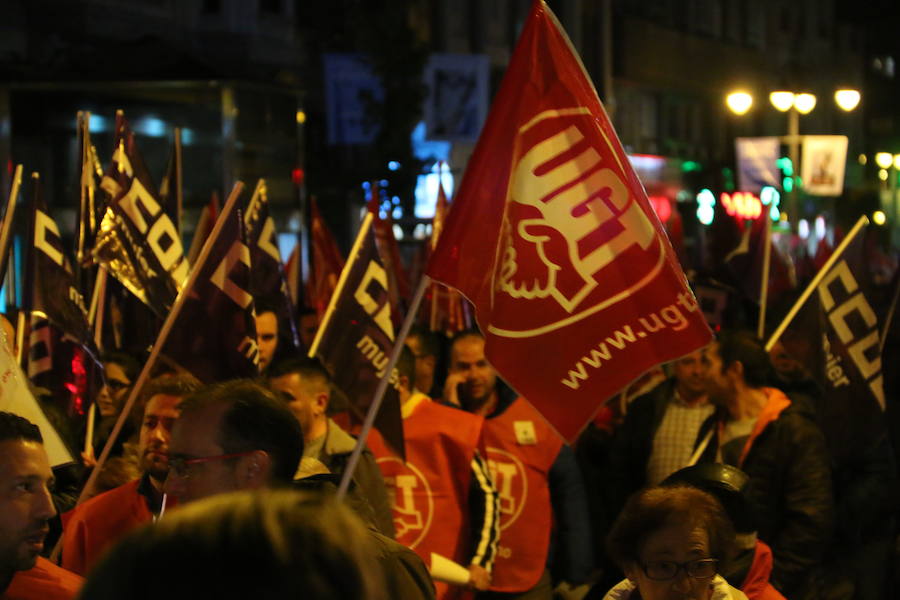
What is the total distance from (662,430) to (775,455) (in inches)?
29.6

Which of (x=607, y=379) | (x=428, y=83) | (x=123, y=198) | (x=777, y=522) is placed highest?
(x=428, y=83)

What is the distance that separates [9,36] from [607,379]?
20042mm

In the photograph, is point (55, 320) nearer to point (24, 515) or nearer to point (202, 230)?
point (202, 230)

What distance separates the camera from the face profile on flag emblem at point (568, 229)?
4.43 meters

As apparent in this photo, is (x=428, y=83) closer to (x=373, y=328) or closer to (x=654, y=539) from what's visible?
(x=373, y=328)

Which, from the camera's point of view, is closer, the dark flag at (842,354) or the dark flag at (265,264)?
the dark flag at (842,354)

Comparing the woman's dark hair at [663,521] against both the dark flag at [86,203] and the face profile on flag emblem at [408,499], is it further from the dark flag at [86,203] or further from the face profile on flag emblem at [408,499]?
the dark flag at [86,203]

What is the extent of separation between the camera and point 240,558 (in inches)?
65.6

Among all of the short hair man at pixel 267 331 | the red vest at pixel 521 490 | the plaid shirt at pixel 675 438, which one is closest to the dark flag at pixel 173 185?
the short hair man at pixel 267 331

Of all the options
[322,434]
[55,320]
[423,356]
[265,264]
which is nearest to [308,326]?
[265,264]

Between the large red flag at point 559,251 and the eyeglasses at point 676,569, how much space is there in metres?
0.60

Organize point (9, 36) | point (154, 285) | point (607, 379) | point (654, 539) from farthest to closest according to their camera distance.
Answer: point (9, 36) → point (154, 285) → point (607, 379) → point (654, 539)

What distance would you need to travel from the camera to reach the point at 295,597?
167 cm

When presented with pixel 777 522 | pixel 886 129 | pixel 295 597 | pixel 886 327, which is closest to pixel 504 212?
pixel 777 522
